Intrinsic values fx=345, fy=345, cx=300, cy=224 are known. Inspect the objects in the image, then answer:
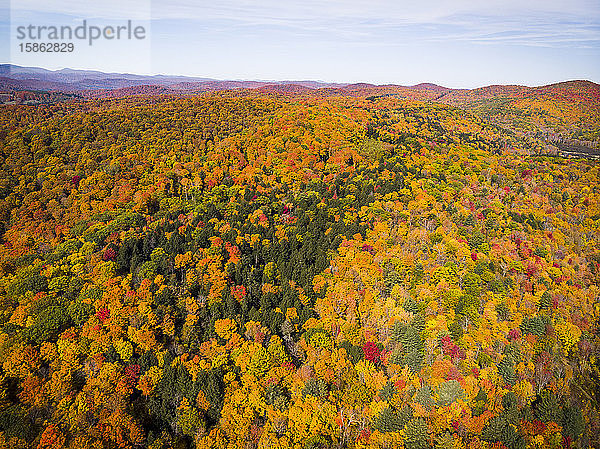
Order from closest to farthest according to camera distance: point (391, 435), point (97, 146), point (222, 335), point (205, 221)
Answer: point (391, 435) < point (222, 335) < point (205, 221) < point (97, 146)

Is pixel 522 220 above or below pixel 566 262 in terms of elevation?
above

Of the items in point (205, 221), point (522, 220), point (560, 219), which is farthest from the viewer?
point (560, 219)

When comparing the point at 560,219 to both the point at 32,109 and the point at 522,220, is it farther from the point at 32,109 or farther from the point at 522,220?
the point at 32,109

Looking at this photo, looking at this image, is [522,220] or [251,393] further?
[522,220]

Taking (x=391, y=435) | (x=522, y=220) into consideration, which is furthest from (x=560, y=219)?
A: (x=391, y=435)

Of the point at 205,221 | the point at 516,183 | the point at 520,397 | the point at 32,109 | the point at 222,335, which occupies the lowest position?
the point at 520,397

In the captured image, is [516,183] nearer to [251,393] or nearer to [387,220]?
[387,220]
